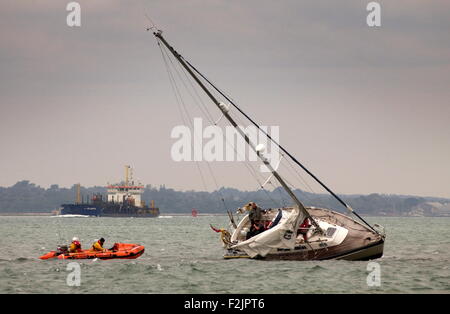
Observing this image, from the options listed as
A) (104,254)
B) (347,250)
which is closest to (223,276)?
(347,250)

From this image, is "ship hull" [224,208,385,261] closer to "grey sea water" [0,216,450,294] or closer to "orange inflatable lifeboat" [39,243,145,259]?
"grey sea water" [0,216,450,294]

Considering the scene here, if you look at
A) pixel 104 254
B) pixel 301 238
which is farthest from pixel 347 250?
pixel 104 254

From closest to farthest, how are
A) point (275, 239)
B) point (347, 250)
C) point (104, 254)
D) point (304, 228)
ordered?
point (275, 239) → point (347, 250) → point (304, 228) → point (104, 254)

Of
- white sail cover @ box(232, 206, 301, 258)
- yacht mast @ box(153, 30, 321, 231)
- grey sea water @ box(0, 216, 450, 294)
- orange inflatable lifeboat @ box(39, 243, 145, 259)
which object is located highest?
yacht mast @ box(153, 30, 321, 231)

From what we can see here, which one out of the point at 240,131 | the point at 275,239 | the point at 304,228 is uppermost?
the point at 240,131

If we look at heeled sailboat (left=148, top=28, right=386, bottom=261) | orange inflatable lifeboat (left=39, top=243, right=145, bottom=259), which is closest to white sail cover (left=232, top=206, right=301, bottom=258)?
heeled sailboat (left=148, top=28, right=386, bottom=261)

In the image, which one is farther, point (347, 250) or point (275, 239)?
point (347, 250)

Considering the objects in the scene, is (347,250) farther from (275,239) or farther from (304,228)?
(275,239)

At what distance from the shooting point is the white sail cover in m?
40.2

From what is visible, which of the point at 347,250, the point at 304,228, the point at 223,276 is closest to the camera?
the point at 223,276

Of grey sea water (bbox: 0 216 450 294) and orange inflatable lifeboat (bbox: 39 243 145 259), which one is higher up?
orange inflatable lifeboat (bbox: 39 243 145 259)

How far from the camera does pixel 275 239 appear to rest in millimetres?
40594

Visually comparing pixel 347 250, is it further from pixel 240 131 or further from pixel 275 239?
pixel 240 131

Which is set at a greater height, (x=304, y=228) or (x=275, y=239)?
(x=304, y=228)
